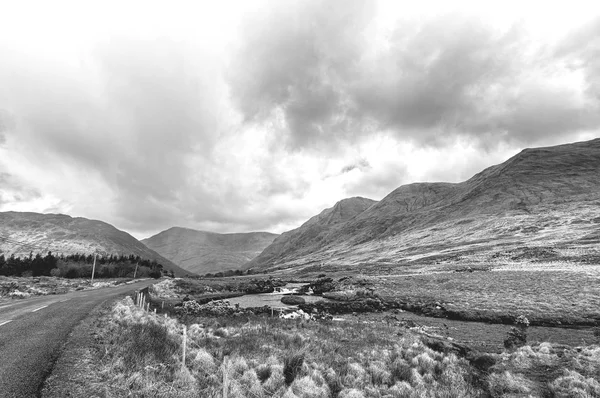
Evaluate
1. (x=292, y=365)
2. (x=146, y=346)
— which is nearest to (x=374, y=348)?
(x=292, y=365)

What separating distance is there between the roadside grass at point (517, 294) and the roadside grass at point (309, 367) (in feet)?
43.6

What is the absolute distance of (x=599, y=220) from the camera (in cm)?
11294

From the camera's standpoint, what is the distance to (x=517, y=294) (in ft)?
130

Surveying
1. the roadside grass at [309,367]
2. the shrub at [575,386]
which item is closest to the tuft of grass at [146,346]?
the roadside grass at [309,367]

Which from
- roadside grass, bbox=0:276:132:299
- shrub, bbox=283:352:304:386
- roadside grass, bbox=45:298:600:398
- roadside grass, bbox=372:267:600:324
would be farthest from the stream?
shrub, bbox=283:352:304:386

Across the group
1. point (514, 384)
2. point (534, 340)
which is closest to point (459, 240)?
point (534, 340)

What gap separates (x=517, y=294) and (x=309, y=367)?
37.5 metres

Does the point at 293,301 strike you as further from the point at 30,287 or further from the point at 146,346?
the point at 30,287

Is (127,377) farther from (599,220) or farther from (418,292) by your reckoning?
(599,220)

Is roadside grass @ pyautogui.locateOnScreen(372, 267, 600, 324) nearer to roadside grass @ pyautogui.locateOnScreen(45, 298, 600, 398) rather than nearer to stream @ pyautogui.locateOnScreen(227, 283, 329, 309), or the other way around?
stream @ pyautogui.locateOnScreen(227, 283, 329, 309)

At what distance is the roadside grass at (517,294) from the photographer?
A: 1218 inches

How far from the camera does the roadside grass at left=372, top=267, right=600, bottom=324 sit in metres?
30.9

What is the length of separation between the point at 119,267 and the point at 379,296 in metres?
137

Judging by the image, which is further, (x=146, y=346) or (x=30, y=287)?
(x=30, y=287)
